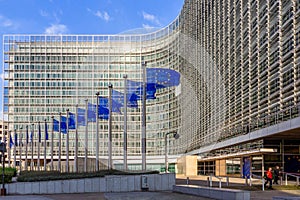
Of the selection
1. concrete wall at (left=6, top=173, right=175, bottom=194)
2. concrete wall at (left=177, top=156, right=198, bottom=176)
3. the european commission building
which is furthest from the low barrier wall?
concrete wall at (left=177, top=156, right=198, bottom=176)

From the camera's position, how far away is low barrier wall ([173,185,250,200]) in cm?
2027

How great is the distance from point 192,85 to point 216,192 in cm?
5946

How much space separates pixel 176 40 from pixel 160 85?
64.8m

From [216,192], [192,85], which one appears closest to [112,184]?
[216,192]

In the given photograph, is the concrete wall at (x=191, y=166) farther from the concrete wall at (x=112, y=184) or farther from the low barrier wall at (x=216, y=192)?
the low barrier wall at (x=216, y=192)

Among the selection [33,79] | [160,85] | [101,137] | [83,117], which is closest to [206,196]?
[160,85]

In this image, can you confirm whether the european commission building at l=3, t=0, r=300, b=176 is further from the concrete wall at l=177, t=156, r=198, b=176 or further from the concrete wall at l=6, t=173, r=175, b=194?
the concrete wall at l=6, t=173, r=175, b=194

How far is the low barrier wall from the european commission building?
25.3 ft

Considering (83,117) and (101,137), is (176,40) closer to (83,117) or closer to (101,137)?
(101,137)

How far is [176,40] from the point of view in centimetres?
9994

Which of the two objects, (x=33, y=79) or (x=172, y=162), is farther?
(x=33, y=79)

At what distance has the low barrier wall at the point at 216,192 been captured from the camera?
20272 millimetres

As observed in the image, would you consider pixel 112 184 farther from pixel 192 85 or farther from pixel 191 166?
pixel 192 85

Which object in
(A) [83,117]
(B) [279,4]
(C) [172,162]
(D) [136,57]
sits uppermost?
(D) [136,57]
